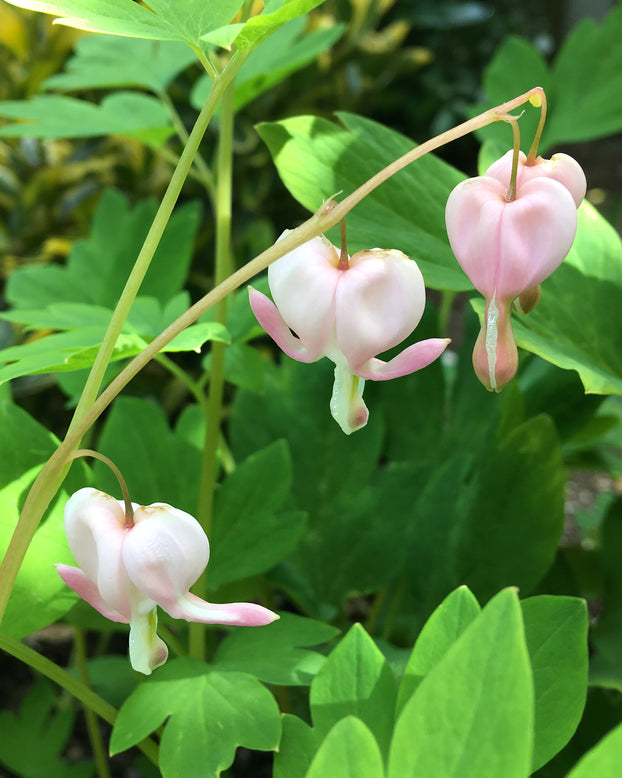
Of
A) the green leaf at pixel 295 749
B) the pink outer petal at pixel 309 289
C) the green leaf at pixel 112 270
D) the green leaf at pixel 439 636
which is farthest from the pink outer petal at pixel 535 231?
the green leaf at pixel 112 270

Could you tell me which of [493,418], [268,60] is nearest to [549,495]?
[493,418]

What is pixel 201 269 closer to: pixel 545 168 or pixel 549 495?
pixel 549 495

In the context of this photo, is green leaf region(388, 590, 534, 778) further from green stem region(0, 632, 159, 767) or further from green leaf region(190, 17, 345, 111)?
green leaf region(190, 17, 345, 111)

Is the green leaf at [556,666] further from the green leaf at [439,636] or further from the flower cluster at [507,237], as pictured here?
the flower cluster at [507,237]

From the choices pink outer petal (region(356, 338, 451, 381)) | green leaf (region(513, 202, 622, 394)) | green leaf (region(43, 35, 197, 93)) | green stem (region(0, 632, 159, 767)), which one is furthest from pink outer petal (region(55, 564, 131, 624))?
green leaf (region(43, 35, 197, 93))

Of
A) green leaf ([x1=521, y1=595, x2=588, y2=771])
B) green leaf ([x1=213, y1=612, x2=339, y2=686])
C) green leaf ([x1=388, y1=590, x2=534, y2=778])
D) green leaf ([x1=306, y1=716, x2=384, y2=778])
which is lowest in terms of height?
green leaf ([x1=213, y1=612, x2=339, y2=686])

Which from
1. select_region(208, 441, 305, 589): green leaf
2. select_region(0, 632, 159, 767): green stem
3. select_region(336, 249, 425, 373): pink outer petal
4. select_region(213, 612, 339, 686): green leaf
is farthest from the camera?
select_region(208, 441, 305, 589): green leaf
